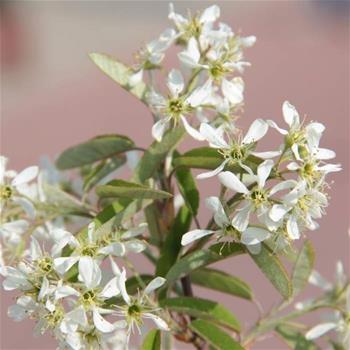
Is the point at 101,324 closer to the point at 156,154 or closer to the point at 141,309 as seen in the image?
the point at 141,309

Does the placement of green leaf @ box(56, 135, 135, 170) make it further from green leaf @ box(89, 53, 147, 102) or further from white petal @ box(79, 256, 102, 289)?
white petal @ box(79, 256, 102, 289)

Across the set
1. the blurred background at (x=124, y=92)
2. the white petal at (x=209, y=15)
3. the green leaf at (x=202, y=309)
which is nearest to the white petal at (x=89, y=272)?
the green leaf at (x=202, y=309)

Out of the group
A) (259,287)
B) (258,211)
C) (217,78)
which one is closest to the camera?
(258,211)

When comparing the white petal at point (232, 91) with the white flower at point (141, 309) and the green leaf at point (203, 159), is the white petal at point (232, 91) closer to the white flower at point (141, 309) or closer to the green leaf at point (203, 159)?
the green leaf at point (203, 159)

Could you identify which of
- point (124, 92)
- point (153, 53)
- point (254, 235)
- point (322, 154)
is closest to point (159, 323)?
point (254, 235)

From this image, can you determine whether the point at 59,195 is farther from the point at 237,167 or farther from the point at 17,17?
the point at 17,17

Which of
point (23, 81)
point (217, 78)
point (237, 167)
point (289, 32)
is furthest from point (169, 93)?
point (289, 32)
